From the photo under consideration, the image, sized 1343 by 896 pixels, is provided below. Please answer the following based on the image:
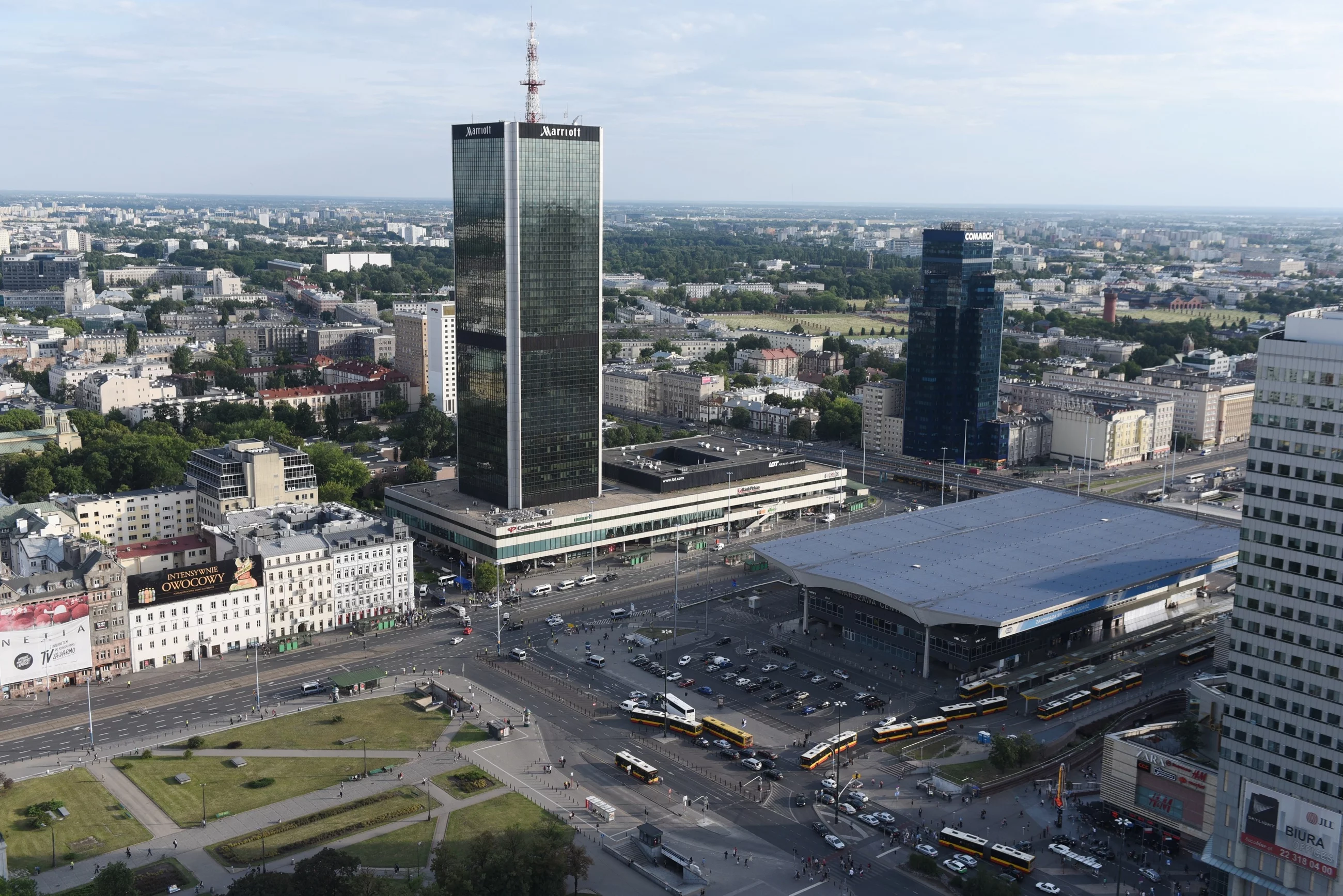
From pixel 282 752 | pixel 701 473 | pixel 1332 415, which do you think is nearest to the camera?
pixel 1332 415

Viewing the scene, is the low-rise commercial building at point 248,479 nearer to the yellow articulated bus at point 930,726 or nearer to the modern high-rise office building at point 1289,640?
the yellow articulated bus at point 930,726

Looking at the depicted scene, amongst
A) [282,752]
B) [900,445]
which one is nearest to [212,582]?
[282,752]

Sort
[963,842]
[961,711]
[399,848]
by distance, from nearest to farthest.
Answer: [399,848]
[963,842]
[961,711]

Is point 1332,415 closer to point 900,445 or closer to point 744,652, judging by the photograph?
point 744,652

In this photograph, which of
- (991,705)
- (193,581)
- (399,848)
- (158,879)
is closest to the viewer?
(158,879)

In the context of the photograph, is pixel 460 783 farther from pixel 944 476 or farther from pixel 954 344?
pixel 954 344

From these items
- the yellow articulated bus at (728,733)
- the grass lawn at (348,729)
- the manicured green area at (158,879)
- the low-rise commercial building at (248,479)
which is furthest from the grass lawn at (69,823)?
the low-rise commercial building at (248,479)

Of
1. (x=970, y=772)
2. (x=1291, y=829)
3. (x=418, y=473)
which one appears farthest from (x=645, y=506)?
(x=1291, y=829)
